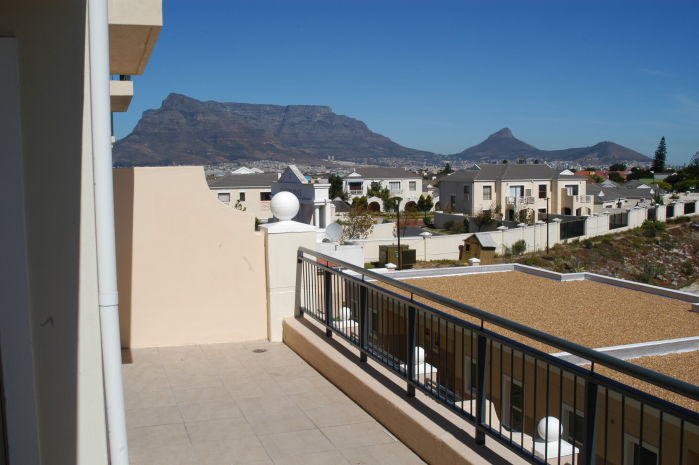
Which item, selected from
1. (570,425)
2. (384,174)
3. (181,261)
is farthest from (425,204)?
(570,425)

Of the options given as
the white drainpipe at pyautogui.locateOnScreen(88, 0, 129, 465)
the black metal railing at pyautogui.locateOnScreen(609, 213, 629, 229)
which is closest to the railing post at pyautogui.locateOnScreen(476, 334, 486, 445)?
the white drainpipe at pyautogui.locateOnScreen(88, 0, 129, 465)

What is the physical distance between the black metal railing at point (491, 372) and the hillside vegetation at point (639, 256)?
37471 mm

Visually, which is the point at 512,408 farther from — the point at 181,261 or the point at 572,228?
the point at 572,228

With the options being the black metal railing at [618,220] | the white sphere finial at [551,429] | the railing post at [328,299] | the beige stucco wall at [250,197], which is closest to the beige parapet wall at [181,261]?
the railing post at [328,299]

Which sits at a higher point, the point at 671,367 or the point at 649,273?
the point at 671,367

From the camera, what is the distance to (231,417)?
Result: 16.4 ft

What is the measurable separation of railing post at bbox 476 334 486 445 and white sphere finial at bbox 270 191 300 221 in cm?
376

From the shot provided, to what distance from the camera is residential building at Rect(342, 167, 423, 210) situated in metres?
90.8

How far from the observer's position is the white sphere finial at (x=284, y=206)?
720 cm

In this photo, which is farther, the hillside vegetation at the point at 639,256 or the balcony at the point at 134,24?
the hillside vegetation at the point at 639,256

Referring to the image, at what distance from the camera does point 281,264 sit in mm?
7074

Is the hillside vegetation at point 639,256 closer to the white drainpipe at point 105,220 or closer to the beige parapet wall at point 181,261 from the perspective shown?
the beige parapet wall at point 181,261

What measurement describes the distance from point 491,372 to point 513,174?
6694 cm

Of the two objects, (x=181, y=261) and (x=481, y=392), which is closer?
(x=481, y=392)
